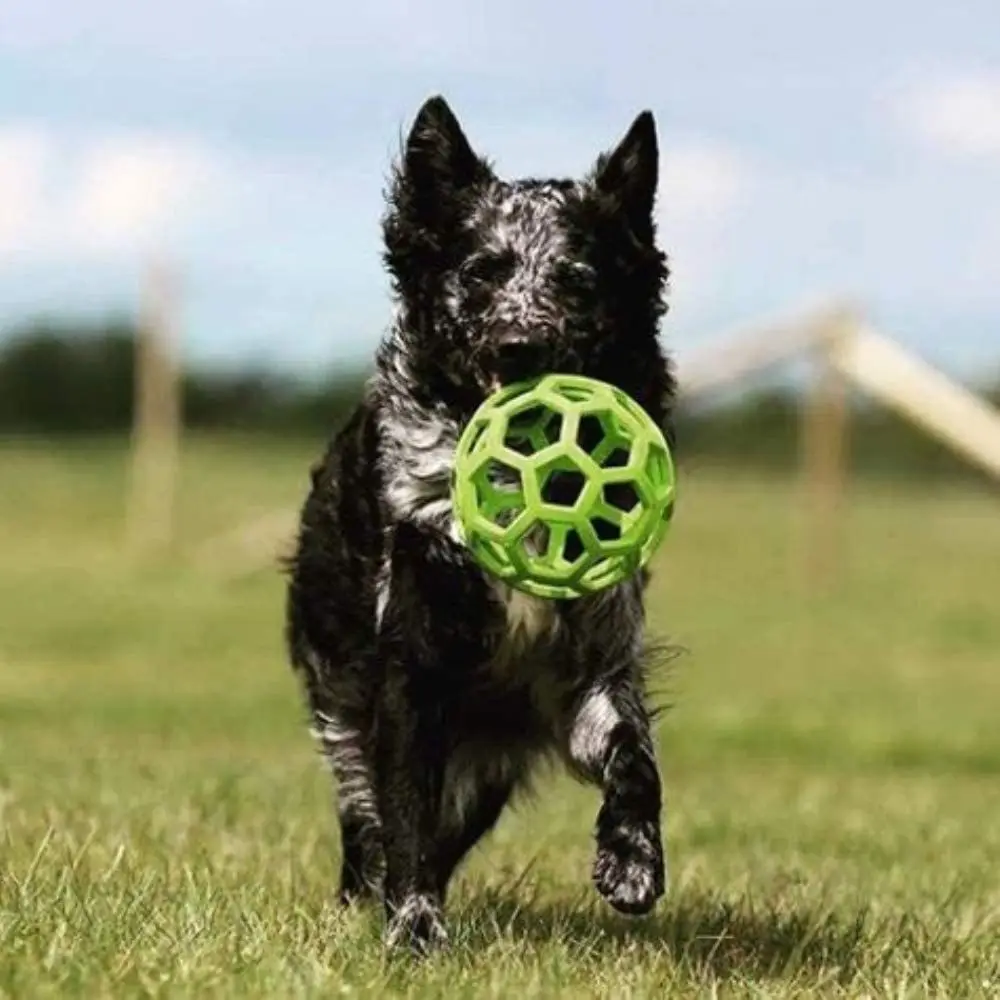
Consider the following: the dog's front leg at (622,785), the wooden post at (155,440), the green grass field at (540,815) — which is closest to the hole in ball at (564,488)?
the dog's front leg at (622,785)

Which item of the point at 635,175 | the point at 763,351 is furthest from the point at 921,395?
the point at 635,175

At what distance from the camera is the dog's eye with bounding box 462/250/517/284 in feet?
18.9

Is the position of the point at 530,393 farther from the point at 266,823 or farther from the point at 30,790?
the point at 30,790

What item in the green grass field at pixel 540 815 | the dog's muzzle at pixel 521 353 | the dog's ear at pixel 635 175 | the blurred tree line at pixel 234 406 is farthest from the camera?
the blurred tree line at pixel 234 406

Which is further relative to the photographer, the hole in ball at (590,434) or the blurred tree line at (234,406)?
the blurred tree line at (234,406)

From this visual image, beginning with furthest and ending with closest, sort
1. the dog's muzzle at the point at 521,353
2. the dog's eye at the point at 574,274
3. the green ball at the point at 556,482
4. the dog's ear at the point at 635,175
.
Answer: the dog's ear at the point at 635,175
the dog's eye at the point at 574,274
the dog's muzzle at the point at 521,353
the green ball at the point at 556,482

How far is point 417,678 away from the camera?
5664 millimetres

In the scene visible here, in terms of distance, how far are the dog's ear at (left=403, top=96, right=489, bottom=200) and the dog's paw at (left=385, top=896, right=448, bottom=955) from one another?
5.79 ft

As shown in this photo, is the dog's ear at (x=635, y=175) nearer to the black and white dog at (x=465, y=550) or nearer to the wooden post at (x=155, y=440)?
the black and white dog at (x=465, y=550)

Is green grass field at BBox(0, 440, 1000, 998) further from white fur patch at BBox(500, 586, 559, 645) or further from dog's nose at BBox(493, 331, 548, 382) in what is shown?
dog's nose at BBox(493, 331, 548, 382)

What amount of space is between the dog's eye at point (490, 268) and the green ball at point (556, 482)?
1.67 ft

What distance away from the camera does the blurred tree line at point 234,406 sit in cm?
3173

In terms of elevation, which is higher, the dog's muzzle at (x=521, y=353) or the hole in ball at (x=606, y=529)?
the dog's muzzle at (x=521, y=353)

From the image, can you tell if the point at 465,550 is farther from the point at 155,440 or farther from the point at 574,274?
the point at 155,440
